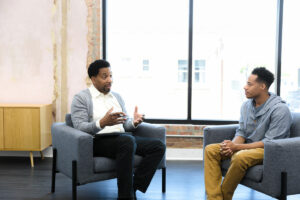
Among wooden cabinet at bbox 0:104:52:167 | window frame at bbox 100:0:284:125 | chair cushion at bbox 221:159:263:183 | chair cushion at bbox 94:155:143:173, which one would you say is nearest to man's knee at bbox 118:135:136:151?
chair cushion at bbox 94:155:143:173

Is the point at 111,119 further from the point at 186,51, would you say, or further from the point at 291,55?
the point at 291,55

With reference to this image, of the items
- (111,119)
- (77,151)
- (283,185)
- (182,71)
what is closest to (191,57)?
(182,71)

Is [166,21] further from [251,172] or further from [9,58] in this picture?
[251,172]

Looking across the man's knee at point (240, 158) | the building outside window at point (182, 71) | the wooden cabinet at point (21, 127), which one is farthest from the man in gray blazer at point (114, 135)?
the building outside window at point (182, 71)

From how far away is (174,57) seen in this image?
4.52 meters

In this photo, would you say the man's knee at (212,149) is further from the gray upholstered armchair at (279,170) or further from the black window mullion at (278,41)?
the black window mullion at (278,41)

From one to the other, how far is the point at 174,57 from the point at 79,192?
7.44 feet

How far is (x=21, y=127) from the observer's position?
398 cm

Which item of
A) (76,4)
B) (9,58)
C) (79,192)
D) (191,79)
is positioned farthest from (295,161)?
(9,58)

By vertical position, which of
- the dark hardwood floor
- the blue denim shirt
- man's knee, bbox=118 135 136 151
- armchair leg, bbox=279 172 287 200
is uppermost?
the blue denim shirt

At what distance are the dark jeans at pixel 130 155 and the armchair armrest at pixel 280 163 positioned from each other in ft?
3.11

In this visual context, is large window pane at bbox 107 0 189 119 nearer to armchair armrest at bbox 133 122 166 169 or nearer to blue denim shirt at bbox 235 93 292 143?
armchair armrest at bbox 133 122 166 169

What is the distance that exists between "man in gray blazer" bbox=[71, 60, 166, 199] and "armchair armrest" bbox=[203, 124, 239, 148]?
16.3 inches

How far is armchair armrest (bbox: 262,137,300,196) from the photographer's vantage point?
2303 millimetres
